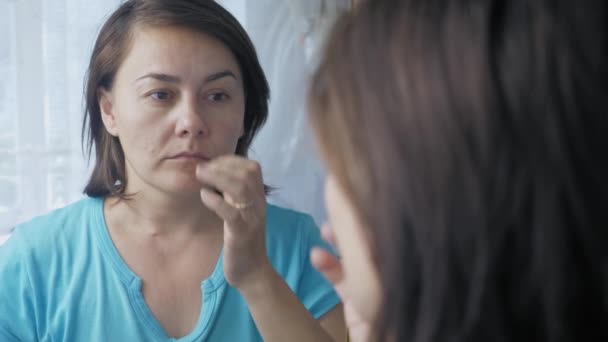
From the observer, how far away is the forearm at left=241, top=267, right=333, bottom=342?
2.51 feet

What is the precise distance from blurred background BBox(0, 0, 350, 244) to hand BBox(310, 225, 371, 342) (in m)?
0.39

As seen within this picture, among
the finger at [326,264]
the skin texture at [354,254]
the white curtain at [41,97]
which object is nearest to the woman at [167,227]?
the white curtain at [41,97]

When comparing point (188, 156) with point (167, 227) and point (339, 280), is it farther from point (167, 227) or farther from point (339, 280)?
point (339, 280)

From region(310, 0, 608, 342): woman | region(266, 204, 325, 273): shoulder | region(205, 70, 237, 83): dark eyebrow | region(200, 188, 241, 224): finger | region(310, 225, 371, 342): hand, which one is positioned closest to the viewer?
region(310, 0, 608, 342): woman

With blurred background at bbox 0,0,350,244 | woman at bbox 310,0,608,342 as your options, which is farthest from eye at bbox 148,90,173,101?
woman at bbox 310,0,608,342

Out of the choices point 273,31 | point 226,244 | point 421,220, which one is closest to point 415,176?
point 421,220

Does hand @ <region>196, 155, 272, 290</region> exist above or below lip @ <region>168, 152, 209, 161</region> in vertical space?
below

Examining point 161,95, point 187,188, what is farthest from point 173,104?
point 187,188

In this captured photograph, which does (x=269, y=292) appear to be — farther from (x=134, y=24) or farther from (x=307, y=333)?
(x=134, y=24)

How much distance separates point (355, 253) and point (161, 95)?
52 cm

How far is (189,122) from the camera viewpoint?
82 cm

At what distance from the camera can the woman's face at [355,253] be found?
1.35 feet

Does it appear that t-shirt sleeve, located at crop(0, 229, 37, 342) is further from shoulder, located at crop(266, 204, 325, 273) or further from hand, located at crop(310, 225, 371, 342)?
hand, located at crop(310, 225, 371, 342)

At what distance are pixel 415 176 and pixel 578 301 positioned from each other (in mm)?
128
